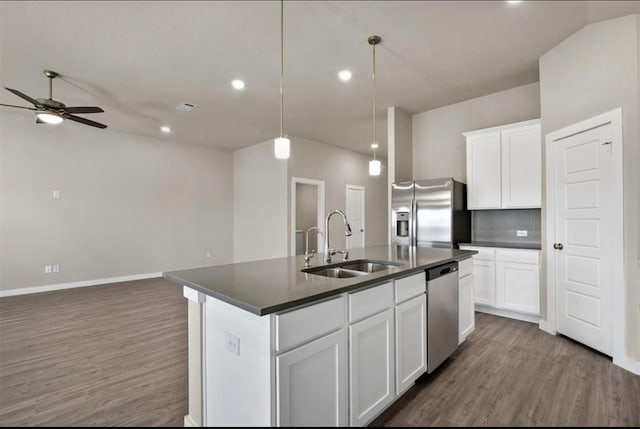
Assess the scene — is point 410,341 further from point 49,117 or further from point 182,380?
point 49,117

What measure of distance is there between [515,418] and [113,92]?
5.31 meters

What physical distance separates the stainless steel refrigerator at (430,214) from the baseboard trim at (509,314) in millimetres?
887

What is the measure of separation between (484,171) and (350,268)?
2.69m

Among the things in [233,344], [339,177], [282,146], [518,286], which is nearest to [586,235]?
[518,286]

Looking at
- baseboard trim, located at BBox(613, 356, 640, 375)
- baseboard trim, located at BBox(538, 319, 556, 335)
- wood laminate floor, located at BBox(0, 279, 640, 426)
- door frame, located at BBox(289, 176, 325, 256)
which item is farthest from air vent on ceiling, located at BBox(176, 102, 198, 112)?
baseboard trim, located at BBox(613, 356, 640, 375)

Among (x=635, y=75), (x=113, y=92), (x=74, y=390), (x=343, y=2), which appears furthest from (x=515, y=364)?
(x=113, y=92)

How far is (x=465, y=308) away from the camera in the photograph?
2760 millimetres

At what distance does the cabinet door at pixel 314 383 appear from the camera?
1257 mm

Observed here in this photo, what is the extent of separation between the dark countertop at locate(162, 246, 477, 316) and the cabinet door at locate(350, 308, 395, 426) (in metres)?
0.25

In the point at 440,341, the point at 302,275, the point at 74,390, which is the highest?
the point at 302,275

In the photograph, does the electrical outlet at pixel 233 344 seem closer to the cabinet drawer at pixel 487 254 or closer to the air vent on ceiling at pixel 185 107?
the cabinet drawer at pixel 487 254

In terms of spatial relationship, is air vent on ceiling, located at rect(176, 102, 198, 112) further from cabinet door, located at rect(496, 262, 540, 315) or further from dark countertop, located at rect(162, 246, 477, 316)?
cabinet door, located at rect(496, 262, 540, 315)

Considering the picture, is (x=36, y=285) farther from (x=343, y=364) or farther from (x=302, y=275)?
(x=343, y=364)

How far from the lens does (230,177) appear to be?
7398 millimetres
